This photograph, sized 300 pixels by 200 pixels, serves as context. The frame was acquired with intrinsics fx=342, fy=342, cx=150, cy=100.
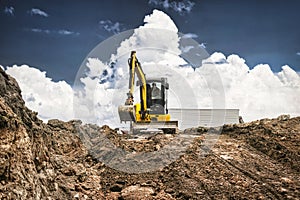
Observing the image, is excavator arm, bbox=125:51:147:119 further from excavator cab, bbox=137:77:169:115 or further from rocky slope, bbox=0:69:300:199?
rocky slope, bbox=0:69:300:199

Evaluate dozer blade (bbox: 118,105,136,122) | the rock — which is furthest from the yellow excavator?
the rock

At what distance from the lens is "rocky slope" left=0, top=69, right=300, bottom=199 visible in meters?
6.63

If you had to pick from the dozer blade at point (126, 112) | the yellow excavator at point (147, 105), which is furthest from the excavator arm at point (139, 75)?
the dozer blade at point (126, 112)

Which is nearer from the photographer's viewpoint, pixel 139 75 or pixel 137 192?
pixel 137 192

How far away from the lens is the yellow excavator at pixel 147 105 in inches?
729

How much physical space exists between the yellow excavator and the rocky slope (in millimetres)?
3896

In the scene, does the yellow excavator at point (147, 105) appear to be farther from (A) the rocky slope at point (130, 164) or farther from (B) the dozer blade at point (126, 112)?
(A) the rocky slope at point (130, 164)

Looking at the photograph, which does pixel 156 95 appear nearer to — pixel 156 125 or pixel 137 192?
pixel 156 125

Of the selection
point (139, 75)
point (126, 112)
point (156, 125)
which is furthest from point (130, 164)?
point (139, 75)

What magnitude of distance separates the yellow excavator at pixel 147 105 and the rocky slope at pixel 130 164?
12.8 feet

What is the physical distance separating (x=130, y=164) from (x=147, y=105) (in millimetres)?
9261

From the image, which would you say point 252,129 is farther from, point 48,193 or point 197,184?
point 48,193

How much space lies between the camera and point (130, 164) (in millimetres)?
11078

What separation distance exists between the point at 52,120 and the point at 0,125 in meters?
8.78
